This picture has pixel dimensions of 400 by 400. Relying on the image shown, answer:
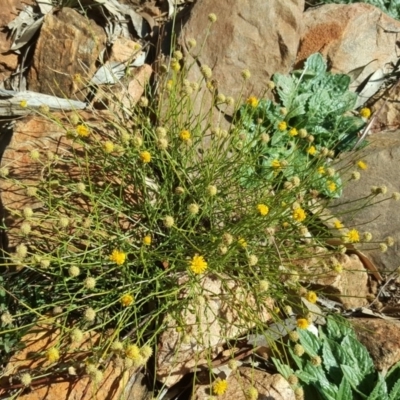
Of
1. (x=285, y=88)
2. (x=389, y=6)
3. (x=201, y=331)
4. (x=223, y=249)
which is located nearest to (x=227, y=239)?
(x=223, y=249)

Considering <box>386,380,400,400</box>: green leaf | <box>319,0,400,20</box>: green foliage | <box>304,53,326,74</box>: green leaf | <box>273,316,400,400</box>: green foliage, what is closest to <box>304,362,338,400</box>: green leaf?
<box>273,316,400,400</box>: green foliage

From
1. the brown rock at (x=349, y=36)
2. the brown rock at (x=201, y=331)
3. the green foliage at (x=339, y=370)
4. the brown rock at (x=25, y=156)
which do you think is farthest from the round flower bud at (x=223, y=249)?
the brown rock at (x=349, y=36)

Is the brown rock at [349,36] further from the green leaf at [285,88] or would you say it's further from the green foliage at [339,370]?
the green foliage at [339,370]

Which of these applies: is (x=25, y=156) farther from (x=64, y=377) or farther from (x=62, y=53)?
(x=64, y=377)

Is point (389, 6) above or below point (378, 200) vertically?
above

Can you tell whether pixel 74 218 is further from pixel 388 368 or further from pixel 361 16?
pixel 361 16

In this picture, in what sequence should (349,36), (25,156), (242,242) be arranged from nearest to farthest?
(242,242)
(25,156)
(349,36)
